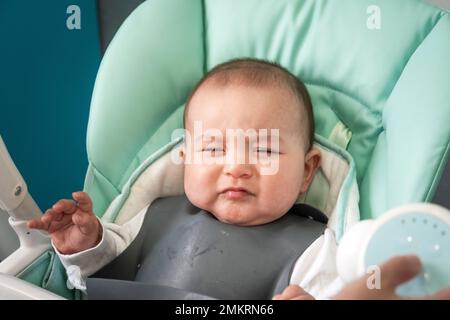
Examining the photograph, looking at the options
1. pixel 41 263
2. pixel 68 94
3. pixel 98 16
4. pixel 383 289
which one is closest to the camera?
pixel 383 289

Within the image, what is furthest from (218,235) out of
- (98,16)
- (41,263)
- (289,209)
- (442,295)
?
(98,16)

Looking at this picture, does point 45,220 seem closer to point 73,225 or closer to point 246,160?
point 73,225

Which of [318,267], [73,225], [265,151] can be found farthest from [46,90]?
[318,267]

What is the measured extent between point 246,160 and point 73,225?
0.87ft

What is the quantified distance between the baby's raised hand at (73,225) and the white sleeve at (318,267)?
0.97 feet

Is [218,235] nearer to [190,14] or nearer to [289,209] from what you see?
Result: [289,209]

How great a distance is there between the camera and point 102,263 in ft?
2.58

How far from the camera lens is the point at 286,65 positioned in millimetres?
914

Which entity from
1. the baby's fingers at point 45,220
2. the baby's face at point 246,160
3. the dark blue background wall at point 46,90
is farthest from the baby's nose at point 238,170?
the dark blue background wall at point 46,90

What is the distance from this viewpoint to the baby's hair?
810mm

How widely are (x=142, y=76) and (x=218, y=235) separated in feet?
1.03

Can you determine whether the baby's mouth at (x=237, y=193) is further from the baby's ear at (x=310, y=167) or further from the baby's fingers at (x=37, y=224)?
the baby's fingers at (x=37, y=224)

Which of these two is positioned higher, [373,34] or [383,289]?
[373,34]

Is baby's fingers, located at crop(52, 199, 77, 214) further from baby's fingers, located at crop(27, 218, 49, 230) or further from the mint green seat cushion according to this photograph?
the mint green seat cushion
